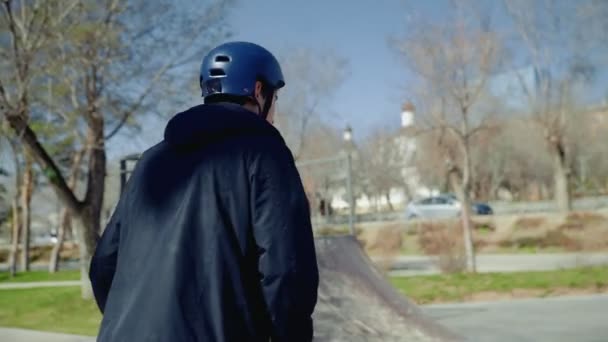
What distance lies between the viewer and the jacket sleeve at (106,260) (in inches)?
81.7

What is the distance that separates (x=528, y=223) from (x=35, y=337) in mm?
21517

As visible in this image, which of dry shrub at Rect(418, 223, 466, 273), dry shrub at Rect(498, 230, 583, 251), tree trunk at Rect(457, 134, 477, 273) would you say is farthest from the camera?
dry shrub at Rect(498, 230, 583, 251)

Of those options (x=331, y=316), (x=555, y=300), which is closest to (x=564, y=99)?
(x=555, y=300)

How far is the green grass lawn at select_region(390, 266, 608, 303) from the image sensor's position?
40.2ft

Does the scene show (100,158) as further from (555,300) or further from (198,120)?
(198,120)

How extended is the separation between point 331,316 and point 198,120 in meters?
4.35

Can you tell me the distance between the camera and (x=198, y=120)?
188 cm

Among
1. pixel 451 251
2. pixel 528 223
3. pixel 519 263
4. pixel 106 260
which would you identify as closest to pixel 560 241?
pixel 528 223

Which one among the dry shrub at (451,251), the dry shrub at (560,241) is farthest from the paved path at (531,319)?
the dry shrub at (560,241)

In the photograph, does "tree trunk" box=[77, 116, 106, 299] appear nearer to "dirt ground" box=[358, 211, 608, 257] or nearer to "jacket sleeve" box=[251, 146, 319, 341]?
"dirt ground" box=[358, 211, 608, 257]

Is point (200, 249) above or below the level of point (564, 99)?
below

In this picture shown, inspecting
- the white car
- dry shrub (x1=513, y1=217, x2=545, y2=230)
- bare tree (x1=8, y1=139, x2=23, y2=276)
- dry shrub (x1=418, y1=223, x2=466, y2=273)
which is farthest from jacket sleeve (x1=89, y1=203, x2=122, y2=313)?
the white car

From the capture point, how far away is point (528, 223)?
26859 millimetres

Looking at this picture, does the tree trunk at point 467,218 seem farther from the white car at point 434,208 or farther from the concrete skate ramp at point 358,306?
the white car at point 434,208
